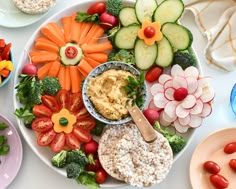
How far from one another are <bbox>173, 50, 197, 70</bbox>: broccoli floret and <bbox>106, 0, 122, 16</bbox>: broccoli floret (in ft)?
0.85

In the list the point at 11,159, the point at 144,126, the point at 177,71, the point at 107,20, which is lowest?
the point at 11,159

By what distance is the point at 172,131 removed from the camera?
213cm

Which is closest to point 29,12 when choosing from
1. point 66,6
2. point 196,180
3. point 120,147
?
point 66,6

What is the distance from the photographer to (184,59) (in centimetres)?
209

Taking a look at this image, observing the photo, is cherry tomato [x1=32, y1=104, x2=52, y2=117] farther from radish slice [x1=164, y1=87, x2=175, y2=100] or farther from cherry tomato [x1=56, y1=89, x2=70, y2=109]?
radish slice [x1=164, y1=87, x2=175, y2=100]

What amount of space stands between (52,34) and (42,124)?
320 millimetres

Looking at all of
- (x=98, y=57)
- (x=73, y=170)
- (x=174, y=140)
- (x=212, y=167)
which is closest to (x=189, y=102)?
(x=174, y=140)

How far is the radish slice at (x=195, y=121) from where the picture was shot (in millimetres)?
2084

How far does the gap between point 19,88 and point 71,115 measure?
0.66 ft

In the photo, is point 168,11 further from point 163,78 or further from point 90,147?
point 90,147

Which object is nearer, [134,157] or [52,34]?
[134,157]

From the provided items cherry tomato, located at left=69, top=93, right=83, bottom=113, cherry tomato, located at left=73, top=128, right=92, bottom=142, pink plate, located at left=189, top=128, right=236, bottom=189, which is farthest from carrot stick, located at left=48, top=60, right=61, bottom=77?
pink plate, located at left=189, top=128, right=236, bottom=189

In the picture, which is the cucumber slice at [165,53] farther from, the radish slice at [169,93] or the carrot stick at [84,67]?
the carrot stick at [84,67]

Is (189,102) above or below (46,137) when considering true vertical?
above
